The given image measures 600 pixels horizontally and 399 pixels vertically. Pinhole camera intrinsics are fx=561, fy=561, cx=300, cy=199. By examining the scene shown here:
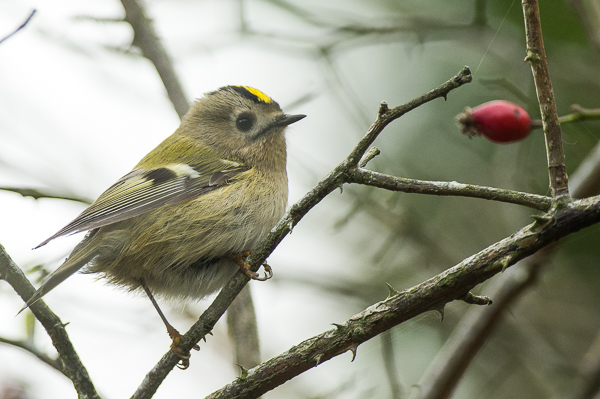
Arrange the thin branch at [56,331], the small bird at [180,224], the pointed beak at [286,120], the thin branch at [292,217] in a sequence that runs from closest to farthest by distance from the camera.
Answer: the thin branch at [292,217], the thin branch at [56,331], the small bird at [180,224], the pointed beak at [286,120]

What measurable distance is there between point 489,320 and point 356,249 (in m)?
1.59

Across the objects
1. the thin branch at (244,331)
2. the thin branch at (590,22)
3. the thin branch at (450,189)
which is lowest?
the thin branch at (450,189)

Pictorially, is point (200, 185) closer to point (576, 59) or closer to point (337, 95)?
point (337, 95)

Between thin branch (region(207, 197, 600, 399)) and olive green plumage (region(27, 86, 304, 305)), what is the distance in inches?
31.4

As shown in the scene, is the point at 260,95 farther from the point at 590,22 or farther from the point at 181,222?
the point at 590,22

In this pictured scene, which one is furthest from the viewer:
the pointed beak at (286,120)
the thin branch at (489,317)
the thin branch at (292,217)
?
the pointed beak at (286,120)

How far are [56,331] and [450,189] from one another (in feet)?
4.24

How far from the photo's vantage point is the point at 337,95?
10.5 feet

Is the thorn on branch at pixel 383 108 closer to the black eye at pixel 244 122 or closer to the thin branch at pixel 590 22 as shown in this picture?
the thin branch at pixel 590 22

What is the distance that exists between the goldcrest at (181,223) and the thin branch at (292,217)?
1.25 ft

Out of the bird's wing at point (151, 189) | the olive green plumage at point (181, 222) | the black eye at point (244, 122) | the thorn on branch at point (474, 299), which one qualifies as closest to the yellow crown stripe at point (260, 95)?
the black eye at point (244, 122)

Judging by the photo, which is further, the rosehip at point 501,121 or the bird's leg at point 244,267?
the bird's leg at point 244,267

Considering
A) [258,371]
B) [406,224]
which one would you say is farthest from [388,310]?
[406,224]

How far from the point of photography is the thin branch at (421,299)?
4.05 ft
